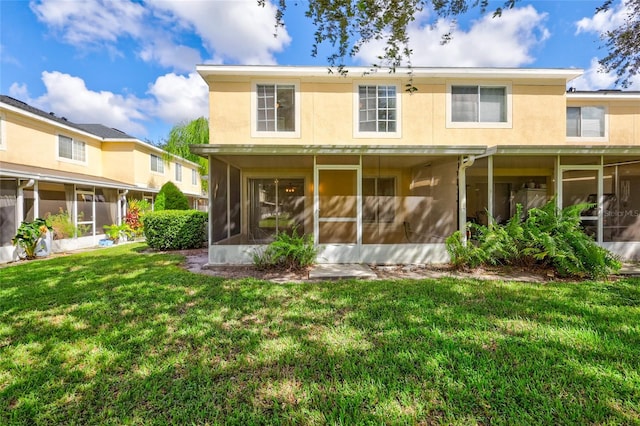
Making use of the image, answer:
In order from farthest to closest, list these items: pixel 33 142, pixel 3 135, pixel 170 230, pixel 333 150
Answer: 1. pixel 33 142
2. pixel 3 135
3. pixel 170 230
4. pixel 333 150

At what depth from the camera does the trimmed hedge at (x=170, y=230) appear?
1084 cm

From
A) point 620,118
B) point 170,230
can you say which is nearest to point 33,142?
point 170,230

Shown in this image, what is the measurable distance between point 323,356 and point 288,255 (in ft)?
13.7

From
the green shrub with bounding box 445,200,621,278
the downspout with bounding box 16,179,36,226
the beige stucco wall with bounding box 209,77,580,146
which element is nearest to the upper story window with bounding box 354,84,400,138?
the beige stucco wall with bounding box 209,77,580,146

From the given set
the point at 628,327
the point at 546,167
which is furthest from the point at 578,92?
the point at 628,327

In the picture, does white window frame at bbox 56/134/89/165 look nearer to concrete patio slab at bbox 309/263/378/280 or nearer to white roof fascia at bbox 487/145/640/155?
concrete patio slab at bbox 309/263/378/280

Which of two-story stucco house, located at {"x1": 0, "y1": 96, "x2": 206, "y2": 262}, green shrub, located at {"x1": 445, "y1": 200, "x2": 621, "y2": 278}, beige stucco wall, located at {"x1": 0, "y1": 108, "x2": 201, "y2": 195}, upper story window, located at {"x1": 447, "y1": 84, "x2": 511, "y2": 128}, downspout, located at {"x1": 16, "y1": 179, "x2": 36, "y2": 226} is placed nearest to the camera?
green shrub, located at {"x1": 445, "y1": 200, "x2": 621, "y2": 278}

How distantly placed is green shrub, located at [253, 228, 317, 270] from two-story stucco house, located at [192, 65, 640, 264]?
2.02 ft

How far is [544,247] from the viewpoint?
22.3 feet

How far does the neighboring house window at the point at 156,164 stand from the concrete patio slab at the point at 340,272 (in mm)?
18289

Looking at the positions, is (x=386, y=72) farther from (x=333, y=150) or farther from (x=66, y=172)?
(x=66, y=172)

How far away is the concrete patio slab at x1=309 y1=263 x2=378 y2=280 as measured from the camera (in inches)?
262

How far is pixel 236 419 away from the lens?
7.67 feet

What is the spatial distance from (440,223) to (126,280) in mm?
8260
